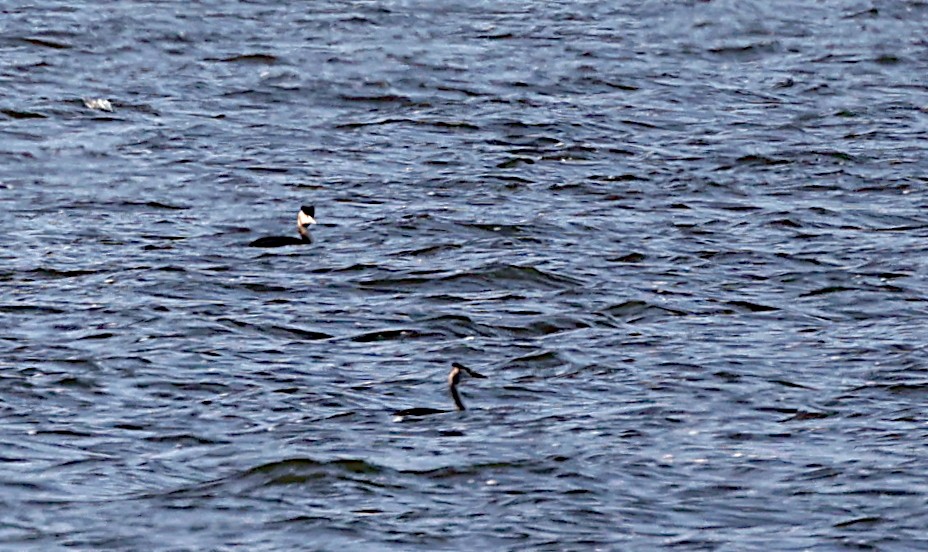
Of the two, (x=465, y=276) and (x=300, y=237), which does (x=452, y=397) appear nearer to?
(x=465, y=276)

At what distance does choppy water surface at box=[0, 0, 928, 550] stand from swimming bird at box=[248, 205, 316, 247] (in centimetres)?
14

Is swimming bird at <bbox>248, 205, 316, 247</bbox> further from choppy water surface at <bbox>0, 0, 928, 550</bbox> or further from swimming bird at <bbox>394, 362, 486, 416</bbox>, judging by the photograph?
swimming bird at <bbox>394, 362, 486, 416</bbox>

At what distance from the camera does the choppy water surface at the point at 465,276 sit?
39.5ft

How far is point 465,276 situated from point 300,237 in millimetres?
1529

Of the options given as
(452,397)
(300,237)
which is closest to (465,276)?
(300,237)

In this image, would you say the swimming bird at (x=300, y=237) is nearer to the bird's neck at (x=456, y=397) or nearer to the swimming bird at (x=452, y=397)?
the swimming bird at (x=452, y=397)

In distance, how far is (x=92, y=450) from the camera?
41.4 feet

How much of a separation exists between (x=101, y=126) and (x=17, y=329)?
6.05 meters

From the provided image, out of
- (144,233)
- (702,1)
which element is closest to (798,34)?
(702,1)

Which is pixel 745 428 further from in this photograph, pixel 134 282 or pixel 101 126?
pixel 101 126

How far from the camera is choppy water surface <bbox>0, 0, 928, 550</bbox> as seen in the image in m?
12.0

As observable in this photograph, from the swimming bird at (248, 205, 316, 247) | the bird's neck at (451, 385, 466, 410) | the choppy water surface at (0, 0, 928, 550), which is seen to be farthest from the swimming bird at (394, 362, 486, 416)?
the swimming bird at (248, 205, 316, 247)

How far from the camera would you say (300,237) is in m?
17.3

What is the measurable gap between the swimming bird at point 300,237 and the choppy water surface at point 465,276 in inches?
5.6
